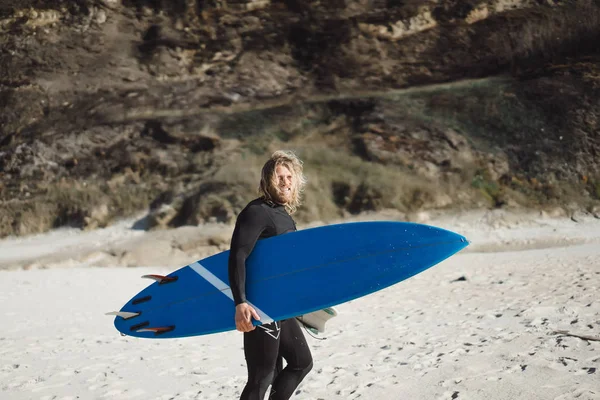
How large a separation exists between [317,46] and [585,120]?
280 inches

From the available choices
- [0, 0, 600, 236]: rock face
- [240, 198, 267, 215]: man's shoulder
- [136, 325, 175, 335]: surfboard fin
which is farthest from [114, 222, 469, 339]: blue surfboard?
[0, 0, 600, 236]: rock face

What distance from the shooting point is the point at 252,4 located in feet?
54.7

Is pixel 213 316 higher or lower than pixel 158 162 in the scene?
Answer: higher

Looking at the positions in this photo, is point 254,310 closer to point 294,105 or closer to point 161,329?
point 161,329

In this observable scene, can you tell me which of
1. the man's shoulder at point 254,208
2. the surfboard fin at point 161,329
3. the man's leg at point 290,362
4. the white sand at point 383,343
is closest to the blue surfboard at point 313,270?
the surfboard fin at point 161,329

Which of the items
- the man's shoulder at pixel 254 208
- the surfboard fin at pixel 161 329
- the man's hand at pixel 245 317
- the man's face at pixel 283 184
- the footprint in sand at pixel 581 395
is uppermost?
the man's face at pixel 283 184

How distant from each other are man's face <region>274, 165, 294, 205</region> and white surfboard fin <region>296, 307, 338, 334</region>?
1.90 ft

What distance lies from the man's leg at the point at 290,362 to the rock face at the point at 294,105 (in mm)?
9706

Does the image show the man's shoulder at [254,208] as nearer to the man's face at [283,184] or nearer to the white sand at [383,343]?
the man's face at [283,184]

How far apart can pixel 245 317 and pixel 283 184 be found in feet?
1.86

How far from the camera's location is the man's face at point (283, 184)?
250 centimetres

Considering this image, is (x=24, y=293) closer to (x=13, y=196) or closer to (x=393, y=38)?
(x=13, y=196)

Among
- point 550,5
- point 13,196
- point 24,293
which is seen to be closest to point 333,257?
point 24,293

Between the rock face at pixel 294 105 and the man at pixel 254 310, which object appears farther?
the rock face at pixel 294 105
